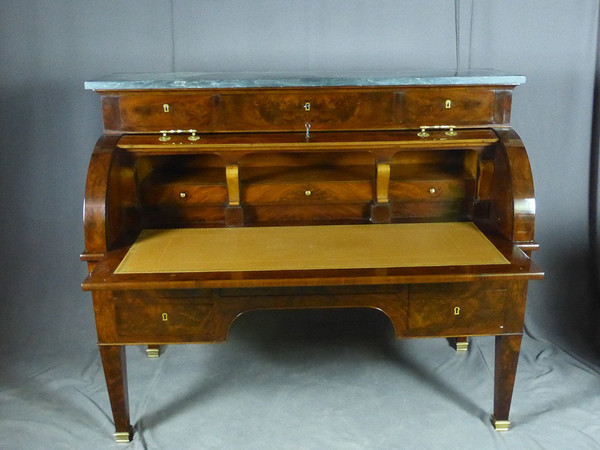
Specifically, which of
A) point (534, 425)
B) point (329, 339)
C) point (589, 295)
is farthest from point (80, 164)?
point (589, 295)

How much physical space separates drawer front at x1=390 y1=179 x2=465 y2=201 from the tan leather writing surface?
0.12m

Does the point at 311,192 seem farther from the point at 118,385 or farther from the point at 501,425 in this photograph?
the point at 501,425

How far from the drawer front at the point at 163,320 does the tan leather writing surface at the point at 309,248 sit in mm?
121

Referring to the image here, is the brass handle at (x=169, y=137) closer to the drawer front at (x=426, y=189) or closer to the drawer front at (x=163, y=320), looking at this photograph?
the drawer front at (x=163, y=320)

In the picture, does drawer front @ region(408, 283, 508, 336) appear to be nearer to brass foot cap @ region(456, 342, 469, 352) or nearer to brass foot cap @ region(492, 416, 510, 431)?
brass foot cap @ region(492, 416, 510, 431)

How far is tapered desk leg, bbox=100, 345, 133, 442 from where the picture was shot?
2.23m

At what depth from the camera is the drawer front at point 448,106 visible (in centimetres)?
238

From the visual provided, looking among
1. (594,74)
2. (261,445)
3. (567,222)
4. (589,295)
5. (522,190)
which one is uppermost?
(594,74)

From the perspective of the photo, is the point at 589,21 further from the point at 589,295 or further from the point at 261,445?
the point at 261,445

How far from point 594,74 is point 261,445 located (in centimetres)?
206

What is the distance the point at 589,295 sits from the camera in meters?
3.13

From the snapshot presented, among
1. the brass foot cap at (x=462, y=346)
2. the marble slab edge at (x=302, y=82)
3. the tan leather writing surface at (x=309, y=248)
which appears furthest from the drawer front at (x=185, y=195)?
the brass foot cap at (x=462, y=346)

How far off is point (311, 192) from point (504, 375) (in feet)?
3.03

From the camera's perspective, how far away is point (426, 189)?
253 cm
